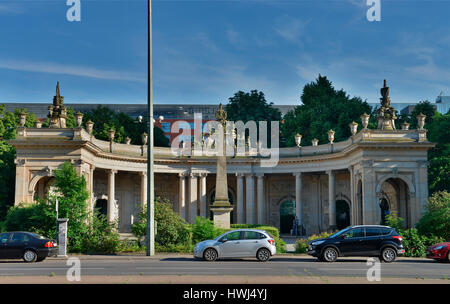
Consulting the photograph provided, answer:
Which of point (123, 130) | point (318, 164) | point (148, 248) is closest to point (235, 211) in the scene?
point (318, 164)

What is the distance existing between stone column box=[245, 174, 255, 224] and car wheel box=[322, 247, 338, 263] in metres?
31.5

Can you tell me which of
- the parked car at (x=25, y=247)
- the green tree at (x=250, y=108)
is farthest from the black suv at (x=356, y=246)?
the green tree at (x=250, y=108)

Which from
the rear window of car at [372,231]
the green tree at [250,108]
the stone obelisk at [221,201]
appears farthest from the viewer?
the green tree at [250,108]

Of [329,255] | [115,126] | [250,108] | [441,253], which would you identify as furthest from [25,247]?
[250,108]

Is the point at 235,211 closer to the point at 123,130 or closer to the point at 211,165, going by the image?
the point at 211,165

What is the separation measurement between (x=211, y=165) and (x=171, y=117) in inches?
2081

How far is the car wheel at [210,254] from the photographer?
24469 millimetres

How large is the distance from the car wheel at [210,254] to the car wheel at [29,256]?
28.4 feet

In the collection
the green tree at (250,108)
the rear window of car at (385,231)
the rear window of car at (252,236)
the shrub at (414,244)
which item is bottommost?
the shrub at (414,244)

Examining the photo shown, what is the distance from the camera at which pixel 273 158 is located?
5553 centimetres

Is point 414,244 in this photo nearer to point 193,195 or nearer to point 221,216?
point 221,216

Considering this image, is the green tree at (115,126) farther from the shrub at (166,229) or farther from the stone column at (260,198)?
the shrub at (166,229)

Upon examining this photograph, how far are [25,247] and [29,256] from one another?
1.64ft
